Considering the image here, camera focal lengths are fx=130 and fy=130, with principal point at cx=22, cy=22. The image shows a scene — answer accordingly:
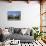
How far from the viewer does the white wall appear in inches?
177

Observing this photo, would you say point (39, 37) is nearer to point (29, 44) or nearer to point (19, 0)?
point (29, 44)

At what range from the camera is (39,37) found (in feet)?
14.8

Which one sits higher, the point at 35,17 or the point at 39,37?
the point at 35,17

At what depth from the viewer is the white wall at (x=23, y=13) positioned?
449 cm

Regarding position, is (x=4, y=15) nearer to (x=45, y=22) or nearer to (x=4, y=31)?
(x=4, y=31)

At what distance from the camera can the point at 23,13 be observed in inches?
178

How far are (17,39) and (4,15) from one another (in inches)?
37.0

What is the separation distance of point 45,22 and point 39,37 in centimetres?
56

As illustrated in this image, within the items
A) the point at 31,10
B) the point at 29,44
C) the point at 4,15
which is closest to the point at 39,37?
the point at 29,44

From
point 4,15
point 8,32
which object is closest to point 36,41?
point 8,32

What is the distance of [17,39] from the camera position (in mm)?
4410

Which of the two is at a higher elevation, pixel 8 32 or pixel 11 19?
pixel 11 19

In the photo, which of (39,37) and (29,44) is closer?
(29,44)

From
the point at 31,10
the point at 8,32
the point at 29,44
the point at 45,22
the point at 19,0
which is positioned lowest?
the point at 29,44
